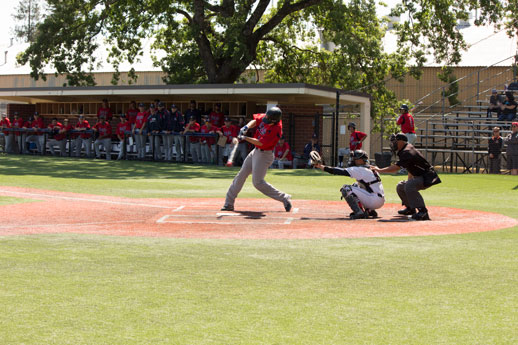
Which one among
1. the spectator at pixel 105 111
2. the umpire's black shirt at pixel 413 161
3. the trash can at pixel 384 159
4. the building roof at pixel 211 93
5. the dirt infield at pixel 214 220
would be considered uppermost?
the building roof at pixel 211 93

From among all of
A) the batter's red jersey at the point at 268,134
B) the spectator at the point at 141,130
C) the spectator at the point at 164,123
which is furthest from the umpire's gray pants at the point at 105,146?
the batter's red jersey at the point at 268,134

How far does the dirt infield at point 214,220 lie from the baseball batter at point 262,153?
0.33 metres

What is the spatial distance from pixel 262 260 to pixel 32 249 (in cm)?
253

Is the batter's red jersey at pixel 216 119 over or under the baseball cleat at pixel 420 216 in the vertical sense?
over

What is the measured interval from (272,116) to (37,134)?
2303cm

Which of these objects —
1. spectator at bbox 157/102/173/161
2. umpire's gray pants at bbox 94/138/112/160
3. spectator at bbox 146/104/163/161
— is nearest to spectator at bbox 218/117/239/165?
spectator at bbox 157/102/173/161

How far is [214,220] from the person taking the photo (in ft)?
36.2

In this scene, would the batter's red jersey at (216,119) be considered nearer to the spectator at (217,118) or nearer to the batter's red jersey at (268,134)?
the spectator at (217,118)

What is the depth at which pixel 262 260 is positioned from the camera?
24.7 feet

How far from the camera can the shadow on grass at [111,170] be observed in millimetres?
20266

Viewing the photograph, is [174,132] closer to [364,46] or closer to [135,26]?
[135,26]

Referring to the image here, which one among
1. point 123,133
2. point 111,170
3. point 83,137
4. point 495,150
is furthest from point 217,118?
point 495,150

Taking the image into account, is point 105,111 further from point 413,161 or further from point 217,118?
point 413,161

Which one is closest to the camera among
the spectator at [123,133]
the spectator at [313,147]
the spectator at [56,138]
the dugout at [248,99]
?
the spectator at [313,147]
